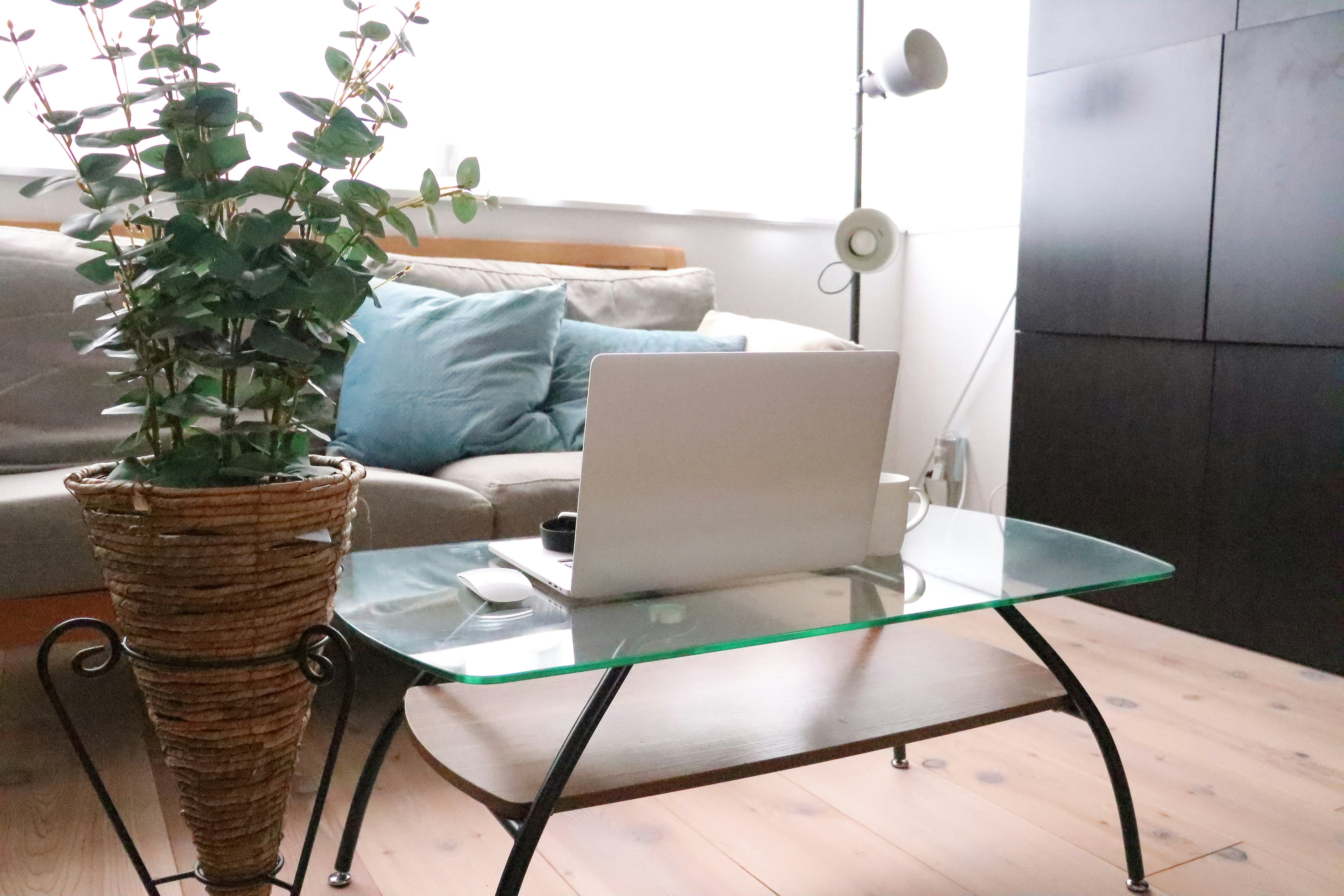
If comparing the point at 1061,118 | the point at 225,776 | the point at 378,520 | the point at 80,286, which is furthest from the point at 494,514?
the point at 1061,118

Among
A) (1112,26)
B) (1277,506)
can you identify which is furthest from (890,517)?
(1112,26)

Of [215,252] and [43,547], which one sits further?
[43,547]

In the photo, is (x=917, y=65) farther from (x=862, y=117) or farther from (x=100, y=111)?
(x=100, y=111)

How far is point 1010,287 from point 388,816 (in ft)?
8.41

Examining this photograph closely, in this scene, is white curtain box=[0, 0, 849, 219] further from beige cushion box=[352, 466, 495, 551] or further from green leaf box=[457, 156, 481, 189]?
green leaf box=[457, 156, 481, 189]

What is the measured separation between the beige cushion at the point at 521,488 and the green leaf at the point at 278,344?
1.16m

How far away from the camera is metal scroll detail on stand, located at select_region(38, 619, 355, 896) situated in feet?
2.85

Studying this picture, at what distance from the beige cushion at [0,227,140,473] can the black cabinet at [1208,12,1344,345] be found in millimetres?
2379

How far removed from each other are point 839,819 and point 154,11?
4.60 feet

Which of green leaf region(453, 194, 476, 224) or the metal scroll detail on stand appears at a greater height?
green leaf region(453, 194, 476, 224)

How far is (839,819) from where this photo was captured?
1.69m

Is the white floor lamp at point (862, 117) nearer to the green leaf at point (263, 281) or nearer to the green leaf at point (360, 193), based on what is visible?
the green leaf at point (360, 193)

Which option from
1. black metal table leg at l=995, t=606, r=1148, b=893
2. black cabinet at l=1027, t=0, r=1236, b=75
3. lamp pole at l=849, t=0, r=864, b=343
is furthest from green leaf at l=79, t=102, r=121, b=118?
lamp pole at l=849, t=0, r=864, b=343

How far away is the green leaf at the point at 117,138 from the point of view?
85 centimetres
